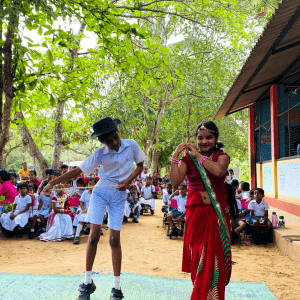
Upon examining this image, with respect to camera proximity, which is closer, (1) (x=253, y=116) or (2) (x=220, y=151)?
(2) (x=220, y=151)

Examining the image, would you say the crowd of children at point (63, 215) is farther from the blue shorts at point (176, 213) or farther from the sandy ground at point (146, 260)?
the sandy ground at point (146, 260)

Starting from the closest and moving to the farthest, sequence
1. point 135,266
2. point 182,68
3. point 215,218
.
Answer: point 215,218
point 135,266
point 182,68

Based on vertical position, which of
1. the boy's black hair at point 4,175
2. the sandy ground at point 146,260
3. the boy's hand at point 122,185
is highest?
the boy's black hair at point 4,175

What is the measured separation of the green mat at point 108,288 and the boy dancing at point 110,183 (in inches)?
13.1

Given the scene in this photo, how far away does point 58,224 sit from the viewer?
Result: 7527 mm

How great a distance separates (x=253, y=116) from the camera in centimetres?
1495

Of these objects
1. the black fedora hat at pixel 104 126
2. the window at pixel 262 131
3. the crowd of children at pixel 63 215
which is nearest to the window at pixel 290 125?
the window at pixel 262 131

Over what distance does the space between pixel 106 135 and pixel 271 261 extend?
13.3 feet

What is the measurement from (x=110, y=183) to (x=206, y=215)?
3.62ft

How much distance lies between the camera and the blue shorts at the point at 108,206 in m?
3.51

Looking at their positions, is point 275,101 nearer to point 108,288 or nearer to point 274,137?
point 274,137

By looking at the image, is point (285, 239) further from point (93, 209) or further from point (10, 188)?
point (10, 188)

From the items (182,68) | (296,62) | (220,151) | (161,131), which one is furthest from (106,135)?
(161,131)

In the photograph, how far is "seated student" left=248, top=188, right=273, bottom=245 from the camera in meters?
7.26
